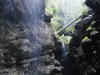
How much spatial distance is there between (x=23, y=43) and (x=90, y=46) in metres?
4.96

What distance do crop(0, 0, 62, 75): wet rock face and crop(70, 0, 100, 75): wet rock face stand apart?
84.3 inches

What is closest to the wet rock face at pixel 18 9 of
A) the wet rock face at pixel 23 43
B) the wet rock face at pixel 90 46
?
the wet rock face at pixel 23 43

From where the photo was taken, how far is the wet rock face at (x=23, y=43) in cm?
709

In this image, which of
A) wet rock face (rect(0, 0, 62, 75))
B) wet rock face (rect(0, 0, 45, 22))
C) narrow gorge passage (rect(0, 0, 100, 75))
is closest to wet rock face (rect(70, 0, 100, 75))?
narrow gorge passage (rect(0, 0, 100, 75))

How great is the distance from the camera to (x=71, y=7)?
Answer: 28.1 metres

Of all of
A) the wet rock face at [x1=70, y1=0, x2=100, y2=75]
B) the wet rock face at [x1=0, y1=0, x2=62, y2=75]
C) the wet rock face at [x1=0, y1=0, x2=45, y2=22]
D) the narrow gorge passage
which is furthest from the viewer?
the wet rock face at [x1=70, y1=0, x2=100, y2=75]

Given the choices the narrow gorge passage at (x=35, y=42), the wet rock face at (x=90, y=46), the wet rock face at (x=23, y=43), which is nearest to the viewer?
the wet rock face at (x=23, y=43)

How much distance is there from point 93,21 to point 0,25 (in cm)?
723

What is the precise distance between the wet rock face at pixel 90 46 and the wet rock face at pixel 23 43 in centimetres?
214

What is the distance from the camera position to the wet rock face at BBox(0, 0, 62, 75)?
23.3ft

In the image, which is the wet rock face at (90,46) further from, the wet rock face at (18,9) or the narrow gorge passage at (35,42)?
the wet rock face at (18,9)

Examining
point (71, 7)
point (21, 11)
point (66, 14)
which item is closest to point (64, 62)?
point (21, 11)

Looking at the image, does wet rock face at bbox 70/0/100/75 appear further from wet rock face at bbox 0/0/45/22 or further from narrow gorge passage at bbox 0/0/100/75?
wet rock face at bbox 0/0/45/22

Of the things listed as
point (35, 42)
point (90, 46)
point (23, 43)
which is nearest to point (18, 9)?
point (23, 43)
